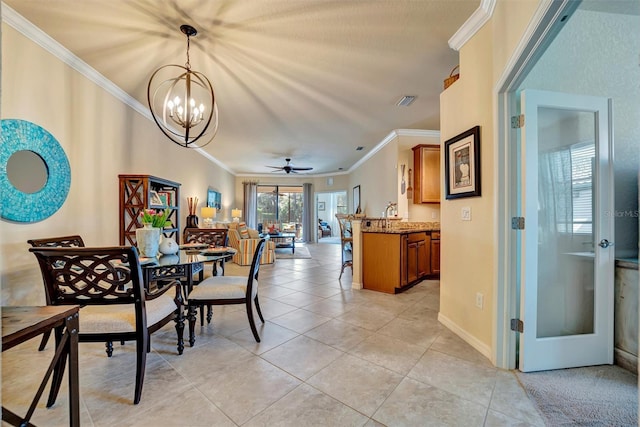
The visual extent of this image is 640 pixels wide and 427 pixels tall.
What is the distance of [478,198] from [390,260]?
177 centimetres

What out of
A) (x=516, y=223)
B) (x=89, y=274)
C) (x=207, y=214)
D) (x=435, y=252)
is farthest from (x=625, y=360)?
(x=207, y=214)

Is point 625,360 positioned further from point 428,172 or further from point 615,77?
point 428,172

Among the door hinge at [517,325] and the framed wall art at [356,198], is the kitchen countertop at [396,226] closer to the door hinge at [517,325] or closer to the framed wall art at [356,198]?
the door hinge at [517,325]

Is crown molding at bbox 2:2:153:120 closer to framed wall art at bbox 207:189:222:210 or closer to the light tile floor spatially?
the light tile floor

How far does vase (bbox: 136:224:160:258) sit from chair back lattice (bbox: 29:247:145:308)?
1.71 feet

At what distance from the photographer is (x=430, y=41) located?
254 cm

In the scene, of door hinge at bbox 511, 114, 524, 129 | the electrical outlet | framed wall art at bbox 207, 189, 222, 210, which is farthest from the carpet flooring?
framed wall art at bbox 207, 189, 222, 210

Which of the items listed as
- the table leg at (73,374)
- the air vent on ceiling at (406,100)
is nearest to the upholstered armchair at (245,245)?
the air vent on ceiling at (406,100)

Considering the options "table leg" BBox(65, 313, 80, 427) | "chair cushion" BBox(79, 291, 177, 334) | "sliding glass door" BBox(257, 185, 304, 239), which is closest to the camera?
"table leg" BBox(65, 313, 80, 427)

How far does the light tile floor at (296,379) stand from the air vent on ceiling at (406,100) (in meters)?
2.78

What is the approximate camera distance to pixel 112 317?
1742mm

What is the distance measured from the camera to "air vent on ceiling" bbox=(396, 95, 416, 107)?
368 centimetres

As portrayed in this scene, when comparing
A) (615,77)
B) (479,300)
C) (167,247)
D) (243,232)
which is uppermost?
(615,77)

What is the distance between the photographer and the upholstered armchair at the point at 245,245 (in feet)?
19.0
